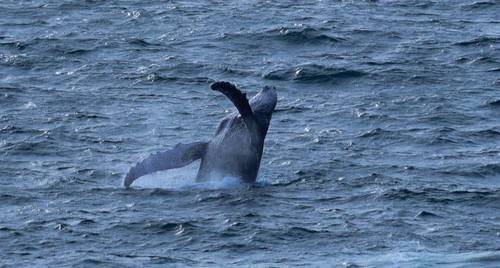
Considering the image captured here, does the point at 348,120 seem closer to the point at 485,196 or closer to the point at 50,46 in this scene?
the point at 485,196

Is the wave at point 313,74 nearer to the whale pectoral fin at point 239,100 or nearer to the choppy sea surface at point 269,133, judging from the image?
the choppy sea surface at point 269,133

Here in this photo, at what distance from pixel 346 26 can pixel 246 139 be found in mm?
15529

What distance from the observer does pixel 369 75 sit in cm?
3500

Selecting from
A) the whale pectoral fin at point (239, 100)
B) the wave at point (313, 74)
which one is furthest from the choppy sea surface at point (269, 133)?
the whale pectoral fin at point (239, 100)

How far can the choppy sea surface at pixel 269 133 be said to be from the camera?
22.5m

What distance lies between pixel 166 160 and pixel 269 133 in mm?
5670

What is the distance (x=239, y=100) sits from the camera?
2436cm

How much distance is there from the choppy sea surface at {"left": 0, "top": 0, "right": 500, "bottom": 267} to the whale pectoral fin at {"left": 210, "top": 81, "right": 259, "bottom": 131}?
1.01 m

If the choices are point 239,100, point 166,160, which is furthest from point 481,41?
point 166,160

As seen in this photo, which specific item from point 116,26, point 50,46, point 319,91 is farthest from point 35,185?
point 116,26

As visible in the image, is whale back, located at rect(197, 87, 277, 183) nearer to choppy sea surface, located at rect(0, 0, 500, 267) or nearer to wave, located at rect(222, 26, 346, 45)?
choppy sea surface, located at rect(0, 0, 500, 267)

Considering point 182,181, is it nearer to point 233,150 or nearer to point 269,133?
point 233,150

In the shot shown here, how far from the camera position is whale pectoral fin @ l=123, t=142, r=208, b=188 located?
24656 mm

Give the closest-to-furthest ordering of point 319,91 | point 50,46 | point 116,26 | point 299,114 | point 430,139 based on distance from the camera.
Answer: point 430,139, point 299,114, point 319,91, point 50,46, point 116,26
